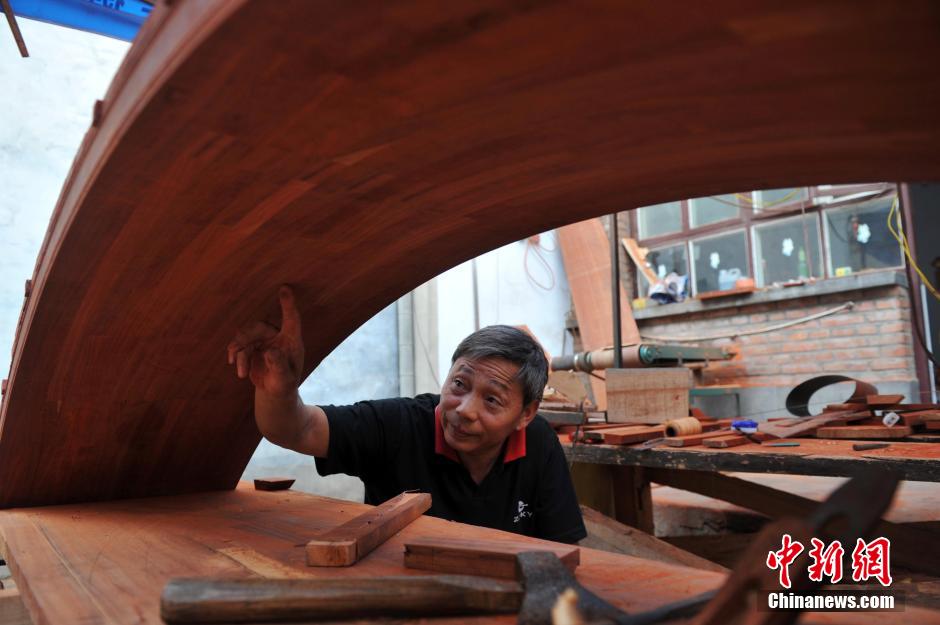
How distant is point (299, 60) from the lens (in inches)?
28.4

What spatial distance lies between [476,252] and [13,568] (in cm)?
99

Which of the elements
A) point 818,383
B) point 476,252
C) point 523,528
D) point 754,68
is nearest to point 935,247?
point 818,383

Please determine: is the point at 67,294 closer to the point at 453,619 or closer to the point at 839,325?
the point at 453,619

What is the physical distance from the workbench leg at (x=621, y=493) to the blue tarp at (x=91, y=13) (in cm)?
310

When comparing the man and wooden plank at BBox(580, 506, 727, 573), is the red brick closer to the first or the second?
wooden plank at BBox(580, 506, 727, 573)

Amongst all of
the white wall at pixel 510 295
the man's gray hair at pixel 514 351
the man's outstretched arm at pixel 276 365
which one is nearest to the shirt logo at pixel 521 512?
the man's gray hair at pixel 514 351

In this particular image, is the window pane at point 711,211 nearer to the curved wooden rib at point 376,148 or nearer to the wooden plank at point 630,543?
the wooden plank at point 630,543

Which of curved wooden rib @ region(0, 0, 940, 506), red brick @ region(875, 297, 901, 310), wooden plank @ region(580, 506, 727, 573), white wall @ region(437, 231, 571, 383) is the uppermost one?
white wall @ region(437, 231, 571, 383)

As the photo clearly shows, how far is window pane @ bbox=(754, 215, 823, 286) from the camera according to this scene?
7.20 meters

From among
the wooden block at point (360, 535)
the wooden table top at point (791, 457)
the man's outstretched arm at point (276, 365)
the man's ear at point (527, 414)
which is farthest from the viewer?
the wooden table top at point (791, 457)

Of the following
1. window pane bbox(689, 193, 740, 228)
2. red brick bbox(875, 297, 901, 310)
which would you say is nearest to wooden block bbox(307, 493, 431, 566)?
red brick bbox(875, 297, 901, 310)

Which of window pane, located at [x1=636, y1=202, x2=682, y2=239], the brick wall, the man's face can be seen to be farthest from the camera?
window pane, located at [x1=636, y1=202, x2=682, y2=239]

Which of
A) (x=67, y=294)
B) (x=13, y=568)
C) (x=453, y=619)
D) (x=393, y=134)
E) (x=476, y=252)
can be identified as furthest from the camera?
(x=476, y=252)

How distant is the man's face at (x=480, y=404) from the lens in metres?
1.73
